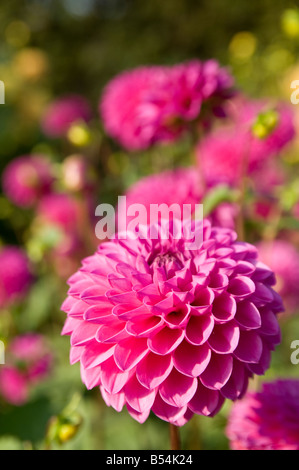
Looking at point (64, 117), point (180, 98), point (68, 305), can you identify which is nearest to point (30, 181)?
point (64, 117)

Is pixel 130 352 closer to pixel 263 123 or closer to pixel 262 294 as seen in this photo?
pixel 262 294

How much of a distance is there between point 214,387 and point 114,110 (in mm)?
929

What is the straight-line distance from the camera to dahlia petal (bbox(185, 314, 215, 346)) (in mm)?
542

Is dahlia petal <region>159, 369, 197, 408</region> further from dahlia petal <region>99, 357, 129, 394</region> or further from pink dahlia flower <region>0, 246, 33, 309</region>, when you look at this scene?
pink dahlia flower <region>0, 246, 33, 309</region>

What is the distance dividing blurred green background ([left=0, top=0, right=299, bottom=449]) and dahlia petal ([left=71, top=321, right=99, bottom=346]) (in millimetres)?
612

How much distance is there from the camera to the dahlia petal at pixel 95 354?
55 cm

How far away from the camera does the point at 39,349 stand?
137cm

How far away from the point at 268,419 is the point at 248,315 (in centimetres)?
20

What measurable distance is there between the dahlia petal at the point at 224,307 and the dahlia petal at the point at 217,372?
42 millimetres

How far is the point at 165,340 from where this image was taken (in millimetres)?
560

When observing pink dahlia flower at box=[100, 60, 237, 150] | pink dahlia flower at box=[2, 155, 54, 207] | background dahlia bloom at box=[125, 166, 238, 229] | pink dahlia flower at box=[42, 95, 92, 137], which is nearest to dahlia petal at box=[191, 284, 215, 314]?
background dahlia bloom at box=[125, 166, 238, 229]

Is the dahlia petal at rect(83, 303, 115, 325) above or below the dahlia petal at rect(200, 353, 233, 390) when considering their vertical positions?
above

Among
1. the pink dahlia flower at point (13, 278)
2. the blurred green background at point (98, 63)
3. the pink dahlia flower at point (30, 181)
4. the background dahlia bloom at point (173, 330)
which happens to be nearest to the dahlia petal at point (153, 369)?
the background dahlia bloom at point (173, 330)

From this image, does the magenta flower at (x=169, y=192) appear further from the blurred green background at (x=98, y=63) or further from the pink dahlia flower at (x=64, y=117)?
the pink dahlia flower at (x=64, y=117)
